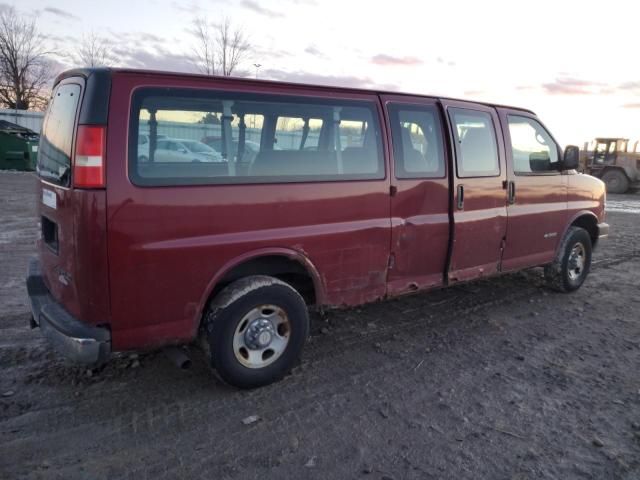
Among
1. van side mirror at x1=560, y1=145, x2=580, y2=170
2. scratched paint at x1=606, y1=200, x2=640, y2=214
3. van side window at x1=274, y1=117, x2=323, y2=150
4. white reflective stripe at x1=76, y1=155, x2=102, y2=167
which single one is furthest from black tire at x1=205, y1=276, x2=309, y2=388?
scratched paint at x1=606, y1=200, x2=640, y2=214

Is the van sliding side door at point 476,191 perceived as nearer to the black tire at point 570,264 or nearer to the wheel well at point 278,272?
the black tire at point 570,264

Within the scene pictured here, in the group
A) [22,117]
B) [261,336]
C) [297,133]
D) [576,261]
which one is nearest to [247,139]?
[297,133]

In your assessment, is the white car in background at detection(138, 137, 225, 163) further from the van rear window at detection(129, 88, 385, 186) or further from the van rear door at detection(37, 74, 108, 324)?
the van rear door at detection(37, 74, 108, 324)

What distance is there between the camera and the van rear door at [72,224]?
9.56 feet

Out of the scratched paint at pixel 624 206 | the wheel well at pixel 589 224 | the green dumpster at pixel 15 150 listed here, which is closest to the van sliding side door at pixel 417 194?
the wheel well at pixel 589 224

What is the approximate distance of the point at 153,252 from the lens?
3096 millimetres

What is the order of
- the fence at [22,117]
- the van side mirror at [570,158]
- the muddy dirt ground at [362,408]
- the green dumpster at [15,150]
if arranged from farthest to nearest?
the fence at [22,117]
the green dumpster at [15,150]
the van side mirror at [570,158]
the muddy dirt ground at [362,408]

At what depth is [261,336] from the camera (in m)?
3.59

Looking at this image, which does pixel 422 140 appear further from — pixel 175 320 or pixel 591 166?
pixel 591 166

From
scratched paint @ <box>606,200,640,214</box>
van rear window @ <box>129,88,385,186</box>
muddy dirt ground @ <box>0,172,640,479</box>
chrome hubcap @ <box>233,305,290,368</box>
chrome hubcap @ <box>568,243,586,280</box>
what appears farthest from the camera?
scratched paint @ <box>606,200,640,214</box>

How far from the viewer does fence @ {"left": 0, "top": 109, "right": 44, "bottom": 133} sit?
97.2ft

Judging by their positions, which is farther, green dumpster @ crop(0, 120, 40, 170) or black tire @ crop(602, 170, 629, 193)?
black tire @ crop(602, 170, 629, 193)

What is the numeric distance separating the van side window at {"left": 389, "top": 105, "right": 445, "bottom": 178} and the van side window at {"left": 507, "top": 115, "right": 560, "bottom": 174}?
1.19 metres

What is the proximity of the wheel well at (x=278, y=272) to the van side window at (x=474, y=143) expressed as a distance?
186 cm
